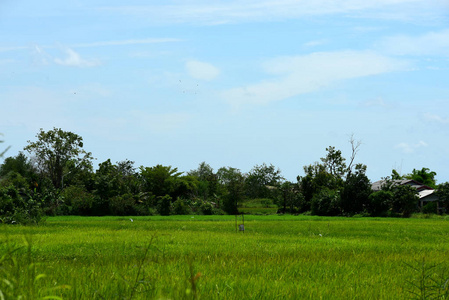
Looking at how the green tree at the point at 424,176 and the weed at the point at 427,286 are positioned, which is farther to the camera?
the green tree at the point at 424,176

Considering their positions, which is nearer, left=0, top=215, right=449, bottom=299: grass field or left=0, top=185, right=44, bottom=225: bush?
left=0, top=215, right=449, bottom=299: grass field

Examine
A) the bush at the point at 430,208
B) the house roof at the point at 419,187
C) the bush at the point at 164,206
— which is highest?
the house roof at the point at 419,187

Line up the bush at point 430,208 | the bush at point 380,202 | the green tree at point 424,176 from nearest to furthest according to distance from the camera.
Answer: the bush at point 380,202
the bush at point 430,208
the green tree at point 424,176

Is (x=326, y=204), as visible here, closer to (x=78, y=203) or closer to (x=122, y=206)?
(x=122, y=206)

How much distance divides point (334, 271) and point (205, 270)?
213 centimetres

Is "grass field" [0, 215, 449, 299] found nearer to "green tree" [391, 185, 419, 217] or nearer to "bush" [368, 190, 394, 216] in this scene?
"green tree" [391, 185, 419, 217]

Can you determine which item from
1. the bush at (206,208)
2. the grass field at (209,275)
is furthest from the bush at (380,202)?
the grass field at (209,275)

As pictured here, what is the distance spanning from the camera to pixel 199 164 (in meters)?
109

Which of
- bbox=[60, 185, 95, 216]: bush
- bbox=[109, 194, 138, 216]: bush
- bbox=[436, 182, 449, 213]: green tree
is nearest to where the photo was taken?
bbox=[109, 194, 138, 216]: bush

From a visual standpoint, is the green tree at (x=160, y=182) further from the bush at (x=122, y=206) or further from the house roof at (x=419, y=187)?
the house roof at (x=419, y=187)

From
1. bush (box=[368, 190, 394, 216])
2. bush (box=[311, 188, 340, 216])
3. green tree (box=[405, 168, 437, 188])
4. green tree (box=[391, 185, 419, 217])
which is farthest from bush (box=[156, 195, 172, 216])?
green tree (box=[405, 168, 437, 188])

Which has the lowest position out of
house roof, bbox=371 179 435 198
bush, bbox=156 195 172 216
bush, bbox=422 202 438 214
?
bush, bbox=422 202 438 214

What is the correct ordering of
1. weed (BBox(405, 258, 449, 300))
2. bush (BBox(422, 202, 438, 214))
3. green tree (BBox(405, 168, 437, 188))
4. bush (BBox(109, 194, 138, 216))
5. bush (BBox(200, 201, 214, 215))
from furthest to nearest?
1. green tree (BBox(405, 168, 437, 188))
2. bush (BBox(422, 202, 438, 214))
3. bush (BBox(200, 201, 214, 215))
4. bush (BBox(109, 194, 138, 216))
5. weed (BBox(405, 258, 449, 300))

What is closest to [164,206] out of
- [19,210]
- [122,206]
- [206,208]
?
[122,206]
